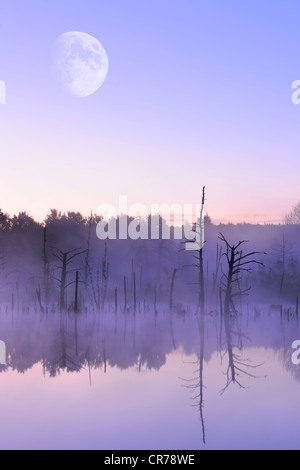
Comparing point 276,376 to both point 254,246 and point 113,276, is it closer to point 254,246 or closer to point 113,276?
point 113,276

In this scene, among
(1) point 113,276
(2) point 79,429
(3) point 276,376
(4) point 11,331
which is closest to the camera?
(2) point 79,429

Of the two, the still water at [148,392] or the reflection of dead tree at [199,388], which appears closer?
the still water at [148,392]

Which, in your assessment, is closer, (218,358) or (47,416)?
(47,416)

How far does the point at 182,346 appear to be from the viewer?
2292 cm

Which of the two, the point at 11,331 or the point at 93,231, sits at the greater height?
the point at 93,231

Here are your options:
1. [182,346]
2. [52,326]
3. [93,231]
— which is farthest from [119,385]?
[93,231]

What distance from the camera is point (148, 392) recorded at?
1370 centimetres

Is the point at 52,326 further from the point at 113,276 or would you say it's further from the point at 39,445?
the point at 113,276

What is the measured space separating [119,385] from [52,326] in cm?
1797

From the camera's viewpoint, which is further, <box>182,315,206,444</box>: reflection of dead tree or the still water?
<box>182,315,206,444</box>: reflection of dead tree

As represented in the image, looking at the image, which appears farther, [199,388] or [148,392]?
[199,388]

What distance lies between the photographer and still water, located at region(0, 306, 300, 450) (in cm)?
974

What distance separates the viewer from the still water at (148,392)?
384 inches
